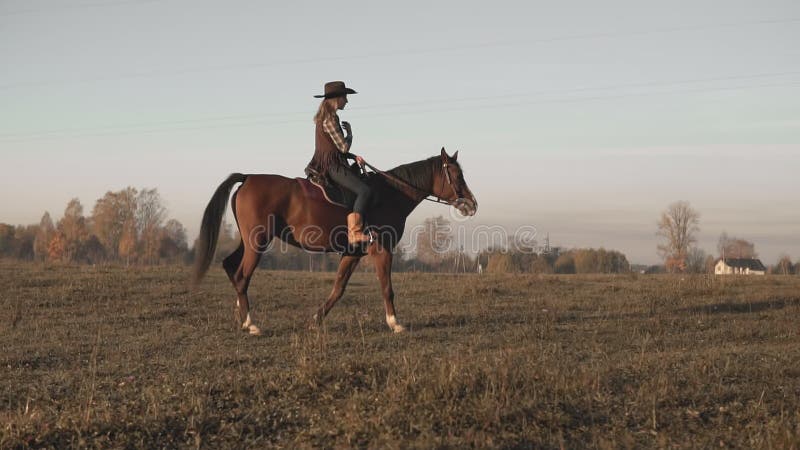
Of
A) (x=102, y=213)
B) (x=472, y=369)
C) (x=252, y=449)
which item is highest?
(x=102, y=213)

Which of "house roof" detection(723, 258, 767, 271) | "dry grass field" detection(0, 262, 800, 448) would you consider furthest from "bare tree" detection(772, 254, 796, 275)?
"house roof" detection(723, 258, 767, 271)

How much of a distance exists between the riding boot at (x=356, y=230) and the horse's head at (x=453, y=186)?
1563mm

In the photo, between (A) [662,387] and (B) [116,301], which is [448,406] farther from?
(B) [116,301]

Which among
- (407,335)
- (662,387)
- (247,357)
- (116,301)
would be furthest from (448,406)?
(116,301)

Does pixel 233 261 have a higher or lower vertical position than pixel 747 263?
lower

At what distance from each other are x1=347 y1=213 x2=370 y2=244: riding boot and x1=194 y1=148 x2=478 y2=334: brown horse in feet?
0.74

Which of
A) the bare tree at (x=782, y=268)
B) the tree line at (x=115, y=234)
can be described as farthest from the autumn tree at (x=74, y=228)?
the bare tree at (x=782, y=268)

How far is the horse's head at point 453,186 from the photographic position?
10984 millimetres

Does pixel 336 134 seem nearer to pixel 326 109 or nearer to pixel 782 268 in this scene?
pixel 326 109

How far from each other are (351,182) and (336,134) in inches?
27.8

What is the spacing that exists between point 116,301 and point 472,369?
9202 millimetres

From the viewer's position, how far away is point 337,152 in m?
10.3

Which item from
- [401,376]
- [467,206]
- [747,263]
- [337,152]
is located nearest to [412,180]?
[467,206]

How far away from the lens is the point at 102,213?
8688 cm
